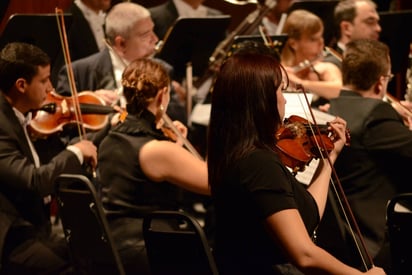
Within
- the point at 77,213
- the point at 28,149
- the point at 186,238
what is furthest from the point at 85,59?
the point at 186,238

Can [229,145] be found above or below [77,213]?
above

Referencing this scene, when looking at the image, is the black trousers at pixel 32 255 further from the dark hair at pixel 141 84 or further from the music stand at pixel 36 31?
the music stand at pixel 36 31

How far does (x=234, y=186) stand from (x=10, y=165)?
3.92ft

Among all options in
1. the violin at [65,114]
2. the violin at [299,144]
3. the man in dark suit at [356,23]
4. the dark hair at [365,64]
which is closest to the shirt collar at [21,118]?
the violin at [65,114]

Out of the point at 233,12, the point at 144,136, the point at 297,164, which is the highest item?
the point at 297,164

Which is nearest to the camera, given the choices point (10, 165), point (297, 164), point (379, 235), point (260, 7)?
point (297, 164)

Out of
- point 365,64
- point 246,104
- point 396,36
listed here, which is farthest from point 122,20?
point 246,104

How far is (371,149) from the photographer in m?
3.32

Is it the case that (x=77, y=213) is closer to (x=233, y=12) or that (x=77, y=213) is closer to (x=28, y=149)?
(x=28, y=149)

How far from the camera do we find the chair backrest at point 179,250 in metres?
2.41

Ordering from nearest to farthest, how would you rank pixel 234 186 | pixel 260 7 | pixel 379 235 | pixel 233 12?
pixel 234 186
pixel 379 235
pixel 260 7
pixel 233 12

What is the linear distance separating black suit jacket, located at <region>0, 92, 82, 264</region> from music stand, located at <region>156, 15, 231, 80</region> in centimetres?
154

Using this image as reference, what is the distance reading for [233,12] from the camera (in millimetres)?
6613

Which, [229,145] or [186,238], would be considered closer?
[229,145]
